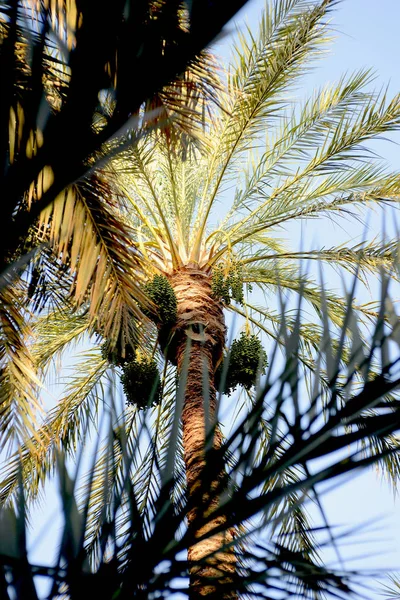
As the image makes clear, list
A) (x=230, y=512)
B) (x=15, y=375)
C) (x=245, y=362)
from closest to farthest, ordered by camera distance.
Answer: (x=230, y=512) → (x=15, y=375) → (x=245, y=362)

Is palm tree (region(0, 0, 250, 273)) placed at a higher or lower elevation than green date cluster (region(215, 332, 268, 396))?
lower

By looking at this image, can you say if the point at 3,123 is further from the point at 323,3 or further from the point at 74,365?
the point at 74,365

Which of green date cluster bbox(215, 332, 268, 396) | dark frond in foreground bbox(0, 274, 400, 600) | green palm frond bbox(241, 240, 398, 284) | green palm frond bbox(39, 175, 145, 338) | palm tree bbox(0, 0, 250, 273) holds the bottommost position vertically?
dark frond in foreground bbox(0, 274, 400, 600)

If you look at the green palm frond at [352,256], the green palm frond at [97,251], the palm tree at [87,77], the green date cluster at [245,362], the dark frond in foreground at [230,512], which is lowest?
the dark frond in foreground at [230,512]

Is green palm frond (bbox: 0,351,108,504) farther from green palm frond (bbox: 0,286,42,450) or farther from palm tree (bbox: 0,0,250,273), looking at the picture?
palm tree (bbox: 0,0,250,273)

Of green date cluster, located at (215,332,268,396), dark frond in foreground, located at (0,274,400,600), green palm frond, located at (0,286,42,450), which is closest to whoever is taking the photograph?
dark frond in foreground, located at (0,274,400,600)

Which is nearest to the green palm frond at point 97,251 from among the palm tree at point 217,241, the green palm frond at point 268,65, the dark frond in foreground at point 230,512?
the palm tree at point 217,241

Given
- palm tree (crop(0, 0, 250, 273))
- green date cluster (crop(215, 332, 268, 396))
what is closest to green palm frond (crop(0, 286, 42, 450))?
green date cluster (crop(215, 332, 268, 396))

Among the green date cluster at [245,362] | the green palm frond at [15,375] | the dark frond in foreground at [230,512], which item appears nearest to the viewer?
the dark frond in foreground at [230,512]

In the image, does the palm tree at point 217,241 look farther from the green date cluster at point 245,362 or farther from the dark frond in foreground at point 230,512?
the dark frond in foreground at point 230,512

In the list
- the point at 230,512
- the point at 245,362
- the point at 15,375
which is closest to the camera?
the point at 230,512

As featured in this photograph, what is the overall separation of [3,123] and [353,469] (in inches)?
31.6

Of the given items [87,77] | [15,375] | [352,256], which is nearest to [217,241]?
[352,256]

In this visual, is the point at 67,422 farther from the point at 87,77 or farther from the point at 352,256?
the point at 87,77
